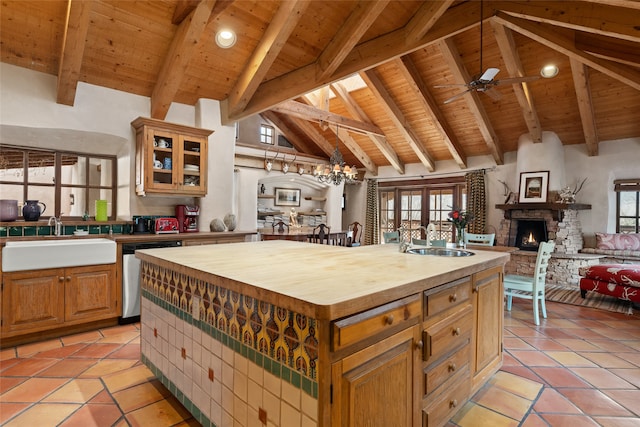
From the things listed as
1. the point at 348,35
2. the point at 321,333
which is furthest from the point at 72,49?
the point at 321,333

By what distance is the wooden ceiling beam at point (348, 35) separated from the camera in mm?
3399

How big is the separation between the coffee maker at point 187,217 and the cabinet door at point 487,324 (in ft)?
11.8

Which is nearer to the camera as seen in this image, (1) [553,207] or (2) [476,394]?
(2) [476,394]

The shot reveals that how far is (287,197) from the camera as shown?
8711mm

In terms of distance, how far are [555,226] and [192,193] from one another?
19.6ft

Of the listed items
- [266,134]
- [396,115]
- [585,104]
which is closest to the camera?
[585,104]

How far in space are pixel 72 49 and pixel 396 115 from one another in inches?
201

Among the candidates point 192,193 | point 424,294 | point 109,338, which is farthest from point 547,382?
point 192,193

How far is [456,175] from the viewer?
7.65 meters

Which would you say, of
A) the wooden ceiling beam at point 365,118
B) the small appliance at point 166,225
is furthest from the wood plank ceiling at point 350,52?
the small appliance at point 166,225

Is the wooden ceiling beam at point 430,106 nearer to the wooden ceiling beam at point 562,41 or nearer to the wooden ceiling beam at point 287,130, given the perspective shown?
the wooden ceiling beam at point 562,41

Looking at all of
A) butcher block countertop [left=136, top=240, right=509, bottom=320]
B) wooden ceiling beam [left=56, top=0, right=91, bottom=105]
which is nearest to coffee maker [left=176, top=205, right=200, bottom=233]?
wooden ceiling beam [left=56, top=0, right=91, bottom=105]

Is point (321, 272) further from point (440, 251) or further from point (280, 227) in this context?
point (280, 227)

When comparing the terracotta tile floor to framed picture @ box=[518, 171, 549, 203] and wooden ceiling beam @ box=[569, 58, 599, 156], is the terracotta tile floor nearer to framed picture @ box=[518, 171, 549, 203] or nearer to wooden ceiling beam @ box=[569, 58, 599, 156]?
framed picture @ box=[518, 171, 549, 203]
